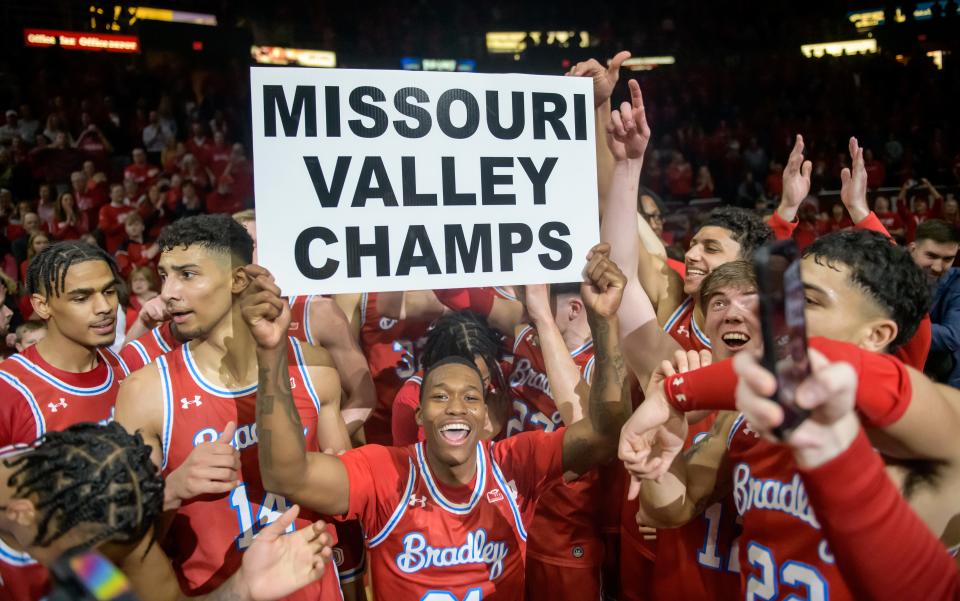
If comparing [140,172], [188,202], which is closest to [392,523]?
[188,202]

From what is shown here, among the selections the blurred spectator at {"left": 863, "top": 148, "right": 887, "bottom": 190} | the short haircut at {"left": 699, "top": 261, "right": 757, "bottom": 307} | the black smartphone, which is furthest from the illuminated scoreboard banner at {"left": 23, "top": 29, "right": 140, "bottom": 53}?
the black smartphone

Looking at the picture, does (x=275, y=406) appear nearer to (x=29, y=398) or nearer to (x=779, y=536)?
(x=29, y=398)

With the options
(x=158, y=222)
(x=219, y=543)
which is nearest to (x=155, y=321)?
(x=219, y=543)

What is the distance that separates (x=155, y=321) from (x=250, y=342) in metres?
1.74

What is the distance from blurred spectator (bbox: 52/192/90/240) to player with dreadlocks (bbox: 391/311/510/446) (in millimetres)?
8759

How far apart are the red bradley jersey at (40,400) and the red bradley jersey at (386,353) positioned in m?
1.66

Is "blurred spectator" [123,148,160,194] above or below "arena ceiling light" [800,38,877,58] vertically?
below

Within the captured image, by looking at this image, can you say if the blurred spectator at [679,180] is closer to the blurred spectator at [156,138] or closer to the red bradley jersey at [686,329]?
the blurred spectator at [156,138]

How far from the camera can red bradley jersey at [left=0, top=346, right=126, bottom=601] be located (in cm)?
276

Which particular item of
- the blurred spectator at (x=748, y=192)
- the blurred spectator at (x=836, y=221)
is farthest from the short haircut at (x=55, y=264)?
the blurred spectator at (x=748, y=192)

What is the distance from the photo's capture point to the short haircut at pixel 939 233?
5.01 meters

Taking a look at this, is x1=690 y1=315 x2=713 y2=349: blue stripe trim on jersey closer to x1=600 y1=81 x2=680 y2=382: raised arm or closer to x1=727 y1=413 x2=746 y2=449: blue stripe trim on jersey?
x1=600 y1=81 x2=680 y2=382: raised arm

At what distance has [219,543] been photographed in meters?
2.66

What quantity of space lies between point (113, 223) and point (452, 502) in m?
9.64
